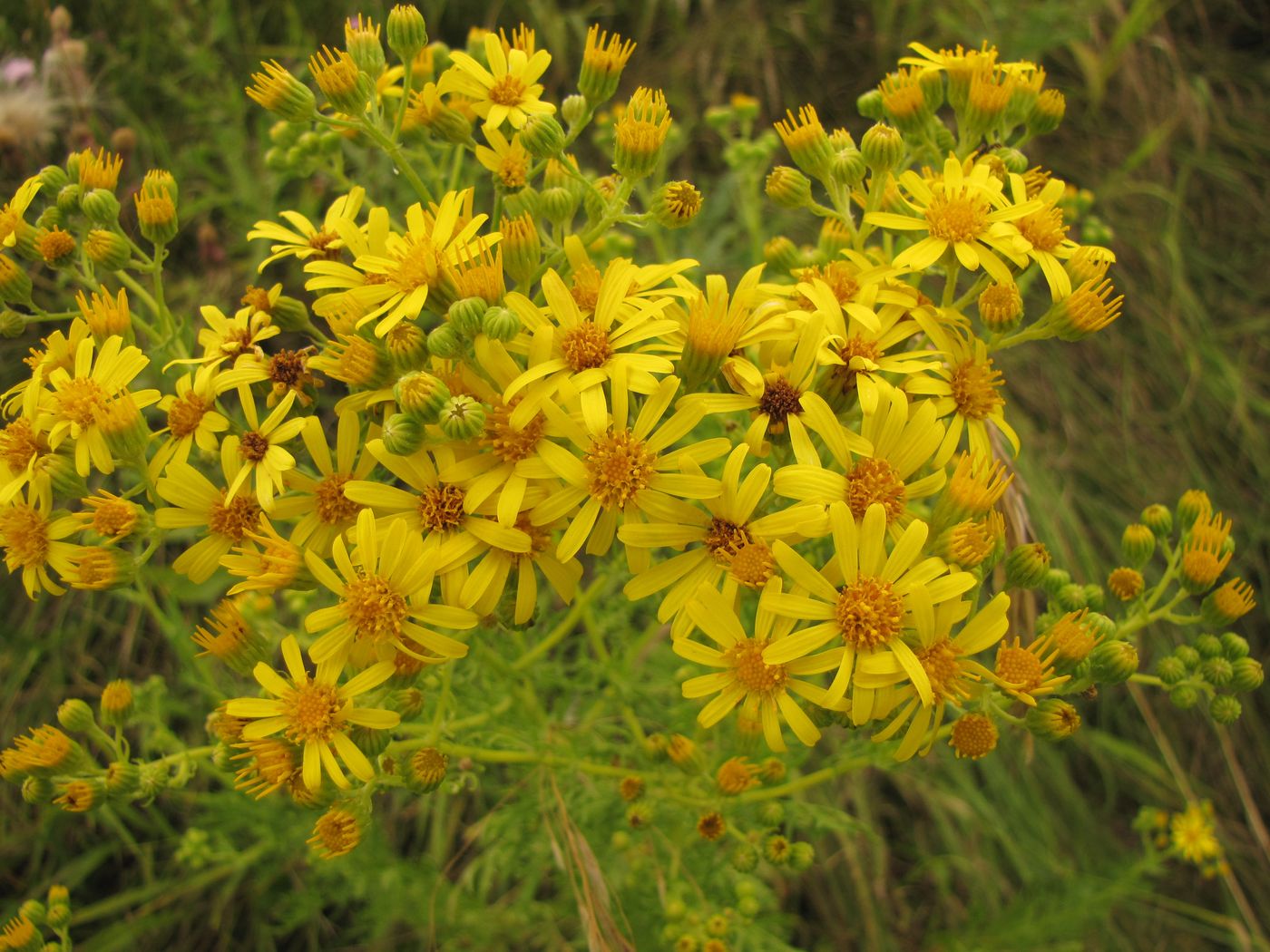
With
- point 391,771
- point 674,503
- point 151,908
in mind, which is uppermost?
point 674,503

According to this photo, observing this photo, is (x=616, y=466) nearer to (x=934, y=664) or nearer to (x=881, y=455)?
(x=881, y=455)

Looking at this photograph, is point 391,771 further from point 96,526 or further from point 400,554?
point 96,526

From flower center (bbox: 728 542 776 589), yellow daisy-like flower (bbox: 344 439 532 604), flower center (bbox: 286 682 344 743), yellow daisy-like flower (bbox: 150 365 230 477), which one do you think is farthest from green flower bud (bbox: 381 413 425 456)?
flower center (bbox: 728 542 776 589)

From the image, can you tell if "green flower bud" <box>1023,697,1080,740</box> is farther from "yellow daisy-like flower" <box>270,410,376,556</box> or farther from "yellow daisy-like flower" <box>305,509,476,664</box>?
"yellow daisy-like flower" <box>270,410,376,556</box>

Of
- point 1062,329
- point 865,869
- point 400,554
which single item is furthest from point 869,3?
point 400,554

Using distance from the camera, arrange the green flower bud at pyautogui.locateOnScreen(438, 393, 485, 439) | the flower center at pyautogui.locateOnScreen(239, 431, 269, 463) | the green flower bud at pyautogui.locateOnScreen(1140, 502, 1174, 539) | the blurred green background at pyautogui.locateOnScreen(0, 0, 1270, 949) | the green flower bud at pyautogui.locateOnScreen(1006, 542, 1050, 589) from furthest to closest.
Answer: the blurred green background at pyautogui.locateOnScreen(0, 0, 1270, 949) < the green flower bud at pyautogui.locateOnScreen(1140, 502, 1174, 539) < the green flower bud at pyautogui.locateOnScreen(1006, 542, 1050, 589) < the flower center at pyautogui.locateOnScreen(239, 431, 269, 463) < the green flower bud at pyautogui.locateOnScreen(438, 393, 485, 439)

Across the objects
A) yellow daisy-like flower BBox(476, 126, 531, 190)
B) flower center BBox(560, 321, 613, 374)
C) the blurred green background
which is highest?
yellow daisy-like flower BBox(476, 126, 531, 190)
